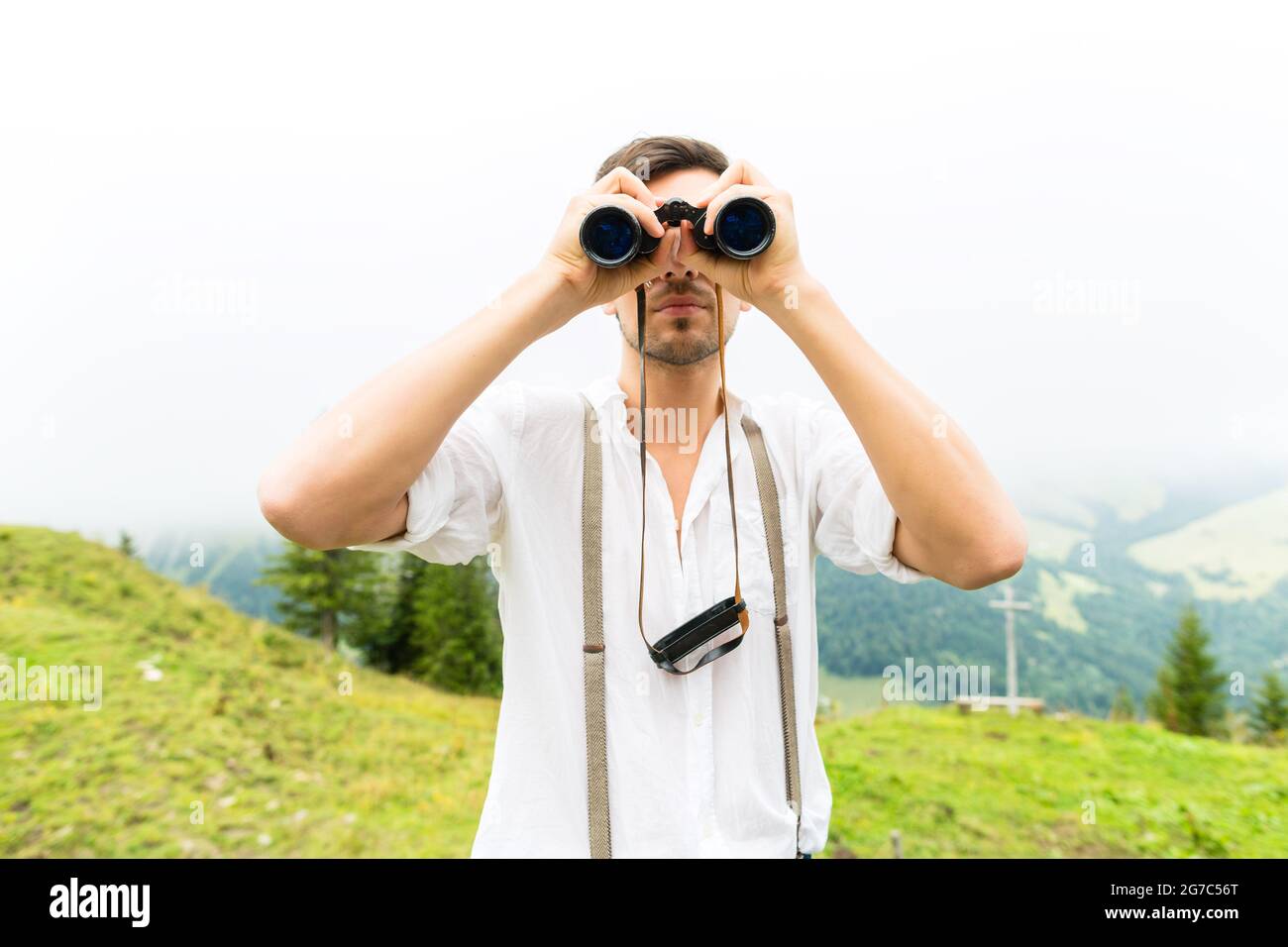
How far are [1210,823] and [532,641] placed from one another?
8.75 meters

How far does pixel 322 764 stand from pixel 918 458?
8865mm

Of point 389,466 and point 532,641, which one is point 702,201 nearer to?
point 389,466

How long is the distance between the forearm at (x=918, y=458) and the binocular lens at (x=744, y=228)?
16 centimetres

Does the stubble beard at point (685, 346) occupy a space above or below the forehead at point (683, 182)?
below

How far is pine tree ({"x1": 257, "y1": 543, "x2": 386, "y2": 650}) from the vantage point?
643 inches

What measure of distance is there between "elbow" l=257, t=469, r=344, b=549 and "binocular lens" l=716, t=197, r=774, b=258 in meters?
1.08

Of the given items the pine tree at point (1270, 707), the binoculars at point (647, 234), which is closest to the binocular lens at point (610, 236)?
the binoculars at point (647, 234)

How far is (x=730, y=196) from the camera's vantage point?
1.66 metres

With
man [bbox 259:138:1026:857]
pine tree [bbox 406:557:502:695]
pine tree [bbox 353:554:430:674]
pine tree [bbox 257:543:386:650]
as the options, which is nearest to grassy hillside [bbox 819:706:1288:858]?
man [bbox 259:138:1026:857]

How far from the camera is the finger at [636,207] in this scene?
166cm

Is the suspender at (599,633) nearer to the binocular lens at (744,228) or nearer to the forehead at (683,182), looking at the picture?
the binocular lens at (744,228)

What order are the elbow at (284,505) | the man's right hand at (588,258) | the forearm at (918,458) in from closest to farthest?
the elbow at (284,505)
the forearm at (918,458)
the man's right hand at (588,258)

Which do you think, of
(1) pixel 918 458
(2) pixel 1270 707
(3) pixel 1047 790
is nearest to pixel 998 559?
(1) pixel 918 458
